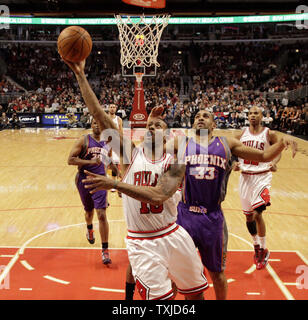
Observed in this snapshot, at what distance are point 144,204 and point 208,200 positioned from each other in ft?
2.57

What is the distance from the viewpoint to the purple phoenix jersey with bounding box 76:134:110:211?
15.0ft

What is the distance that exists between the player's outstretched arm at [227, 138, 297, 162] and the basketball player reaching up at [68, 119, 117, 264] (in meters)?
1.67

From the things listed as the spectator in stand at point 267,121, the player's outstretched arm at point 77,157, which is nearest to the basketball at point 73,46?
the player's outstretched arm at point 77,157

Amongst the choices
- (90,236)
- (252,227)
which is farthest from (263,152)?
(90,236)

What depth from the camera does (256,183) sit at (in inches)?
183

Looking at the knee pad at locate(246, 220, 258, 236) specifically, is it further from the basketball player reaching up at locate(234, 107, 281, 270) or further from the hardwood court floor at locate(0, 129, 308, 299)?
the hardwood court floor at locate(0, 129, 308, 299)

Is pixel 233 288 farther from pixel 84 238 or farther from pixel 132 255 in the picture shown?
pixel 84 238

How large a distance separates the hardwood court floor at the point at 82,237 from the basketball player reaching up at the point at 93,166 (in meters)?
0.32

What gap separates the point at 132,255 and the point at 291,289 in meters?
2.07

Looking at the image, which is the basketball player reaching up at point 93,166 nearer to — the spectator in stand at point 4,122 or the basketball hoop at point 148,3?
the basketball hoop at point 148,3

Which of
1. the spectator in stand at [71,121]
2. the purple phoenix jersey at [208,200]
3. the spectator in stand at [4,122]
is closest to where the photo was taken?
the purple phoenix jersey at [208,200]

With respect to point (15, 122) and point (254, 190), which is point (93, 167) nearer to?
point (254, 190)

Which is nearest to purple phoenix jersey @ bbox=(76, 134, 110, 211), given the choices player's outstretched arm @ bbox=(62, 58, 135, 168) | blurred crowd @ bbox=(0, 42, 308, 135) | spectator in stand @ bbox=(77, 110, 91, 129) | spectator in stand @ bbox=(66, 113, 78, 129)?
player's outstretched arm @ bbox=(62, 58, 135, 168)

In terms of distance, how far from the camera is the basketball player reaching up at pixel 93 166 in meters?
4.43
